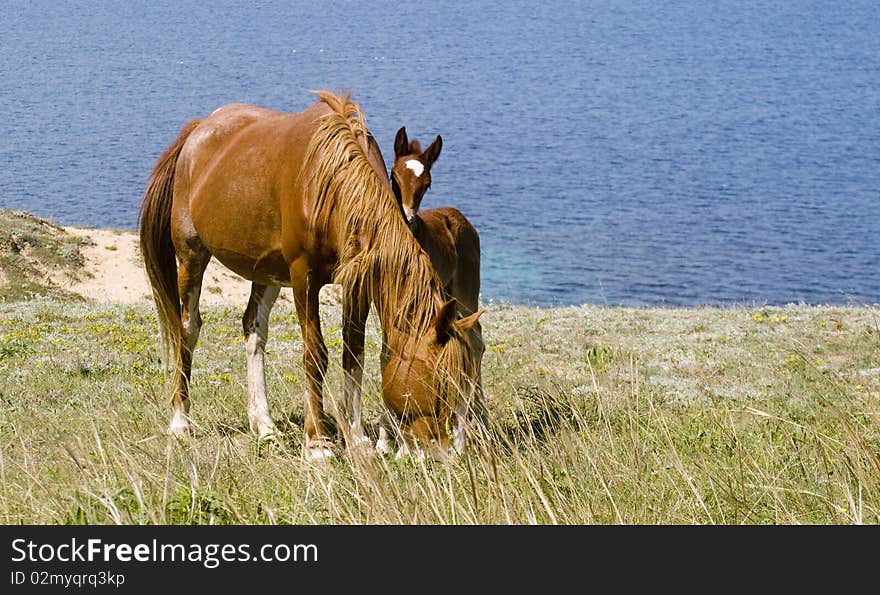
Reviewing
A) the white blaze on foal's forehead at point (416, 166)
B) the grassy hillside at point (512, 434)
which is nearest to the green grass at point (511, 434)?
the grassy hillside at point (512, 434)

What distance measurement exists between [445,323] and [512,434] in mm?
2049

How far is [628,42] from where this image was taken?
108 metres

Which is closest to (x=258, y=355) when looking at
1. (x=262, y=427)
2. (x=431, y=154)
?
(x=262, y=427)

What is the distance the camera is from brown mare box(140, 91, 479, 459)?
5254mm

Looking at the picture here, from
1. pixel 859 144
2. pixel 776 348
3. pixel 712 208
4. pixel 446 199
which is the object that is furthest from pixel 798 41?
pixel 776 348

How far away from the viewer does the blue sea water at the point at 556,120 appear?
40188 mm

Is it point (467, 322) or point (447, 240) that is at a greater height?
point (467, 322)

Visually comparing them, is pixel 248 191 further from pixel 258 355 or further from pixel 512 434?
pixel 512 434

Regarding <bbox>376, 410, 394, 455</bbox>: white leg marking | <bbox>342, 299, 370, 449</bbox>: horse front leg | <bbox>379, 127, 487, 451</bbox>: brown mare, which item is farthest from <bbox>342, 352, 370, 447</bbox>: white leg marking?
<bbox>379, 127, 487, 451</bbox>: brown mare

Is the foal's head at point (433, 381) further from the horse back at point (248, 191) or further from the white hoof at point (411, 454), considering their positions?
the horse back at point (248, 191)

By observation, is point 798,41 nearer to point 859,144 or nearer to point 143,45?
point 859,144

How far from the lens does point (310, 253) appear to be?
6.41m

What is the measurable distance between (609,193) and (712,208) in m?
5.40

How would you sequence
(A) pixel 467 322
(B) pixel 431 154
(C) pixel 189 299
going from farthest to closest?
(B) pixel 431 154 < (C) pixel 189 299 < (A) pixel 467 322
